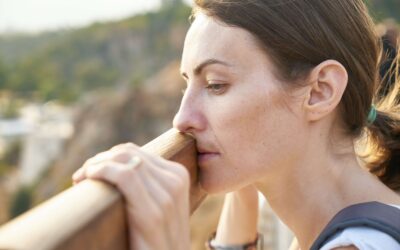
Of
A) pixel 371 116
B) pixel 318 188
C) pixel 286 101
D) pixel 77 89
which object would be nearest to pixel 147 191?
pixel 286 101

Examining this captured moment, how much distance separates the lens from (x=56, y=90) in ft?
167

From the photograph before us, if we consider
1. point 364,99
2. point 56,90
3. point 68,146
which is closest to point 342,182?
point 364,99

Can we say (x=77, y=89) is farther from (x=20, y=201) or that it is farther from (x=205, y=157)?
(x=205, y=157)

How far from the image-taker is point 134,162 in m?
0.56

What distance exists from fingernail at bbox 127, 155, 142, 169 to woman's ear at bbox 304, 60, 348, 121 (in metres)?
0.49

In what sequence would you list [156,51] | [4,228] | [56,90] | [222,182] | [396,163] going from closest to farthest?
[4,228], [222,182], [396,163], [156,51], [56,90]

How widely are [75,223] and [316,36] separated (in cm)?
65

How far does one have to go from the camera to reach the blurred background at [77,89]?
2422 cm

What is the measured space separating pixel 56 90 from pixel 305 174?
170 ft

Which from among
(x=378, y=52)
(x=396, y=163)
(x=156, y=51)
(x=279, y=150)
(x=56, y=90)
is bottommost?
(x=56, y=90)

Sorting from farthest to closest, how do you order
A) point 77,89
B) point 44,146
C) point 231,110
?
point 77,89
point 44,146
point 231,110

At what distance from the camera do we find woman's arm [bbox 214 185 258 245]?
4.39 ft

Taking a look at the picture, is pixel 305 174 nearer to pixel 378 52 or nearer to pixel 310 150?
pixel 310 150

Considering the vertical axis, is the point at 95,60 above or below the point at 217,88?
below
